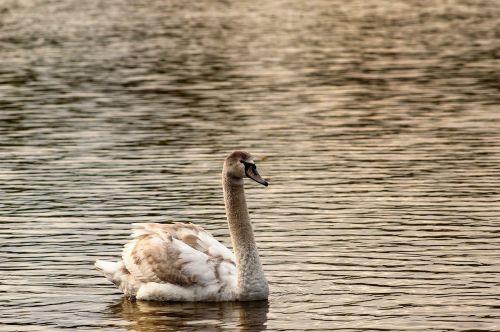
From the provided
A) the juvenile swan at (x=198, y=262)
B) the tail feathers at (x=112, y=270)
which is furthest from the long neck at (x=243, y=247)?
the tail feathers at (x=112, y=270)

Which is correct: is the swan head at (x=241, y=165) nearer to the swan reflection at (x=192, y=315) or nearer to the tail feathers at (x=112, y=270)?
the swan reflection at (x=192, y=315)

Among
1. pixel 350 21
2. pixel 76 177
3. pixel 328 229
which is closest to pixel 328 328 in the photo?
pixel 328 229

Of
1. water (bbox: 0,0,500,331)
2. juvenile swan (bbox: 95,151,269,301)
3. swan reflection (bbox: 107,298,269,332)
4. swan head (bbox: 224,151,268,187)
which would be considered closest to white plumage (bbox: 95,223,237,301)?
juvenile swan (bbox: 95,151,269,301)

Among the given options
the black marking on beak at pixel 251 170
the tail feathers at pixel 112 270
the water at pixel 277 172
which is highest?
the black marking on beak at pixel 251 170

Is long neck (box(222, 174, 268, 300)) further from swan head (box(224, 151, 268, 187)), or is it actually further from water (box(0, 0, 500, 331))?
water (box(0, 0, 500, 331))

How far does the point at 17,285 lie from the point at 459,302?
20.4 feet

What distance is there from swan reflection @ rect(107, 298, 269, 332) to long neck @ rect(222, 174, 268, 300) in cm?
20

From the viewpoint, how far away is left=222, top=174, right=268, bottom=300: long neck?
20.9 meters

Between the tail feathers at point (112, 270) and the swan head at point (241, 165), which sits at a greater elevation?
the swan head at point (241, 165)

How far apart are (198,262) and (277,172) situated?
485 inches

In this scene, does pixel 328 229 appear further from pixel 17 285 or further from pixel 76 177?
pixel 76 177

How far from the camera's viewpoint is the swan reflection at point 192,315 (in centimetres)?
1966

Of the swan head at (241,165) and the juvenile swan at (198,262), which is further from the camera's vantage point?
the swan head at (241,165)

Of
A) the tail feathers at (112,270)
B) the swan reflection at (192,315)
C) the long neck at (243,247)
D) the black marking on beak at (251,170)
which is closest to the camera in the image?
the swan reflection at (192,315)
